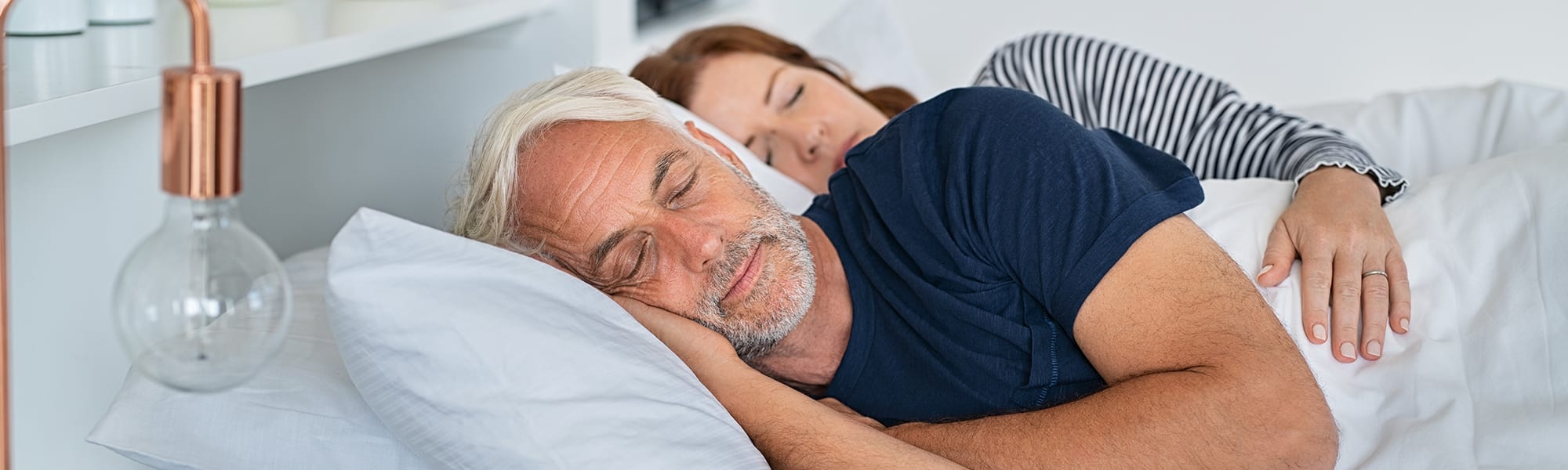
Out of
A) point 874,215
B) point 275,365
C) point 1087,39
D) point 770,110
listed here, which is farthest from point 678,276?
point 1087,39

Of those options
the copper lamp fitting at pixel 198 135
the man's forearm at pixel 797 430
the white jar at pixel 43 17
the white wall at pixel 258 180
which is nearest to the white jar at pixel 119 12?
the white jar at pixel 43 17

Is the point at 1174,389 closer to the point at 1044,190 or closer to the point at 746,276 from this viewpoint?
the point at 1044,190

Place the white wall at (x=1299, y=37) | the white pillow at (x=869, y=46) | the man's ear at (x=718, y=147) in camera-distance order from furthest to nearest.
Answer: the white wall at (x=1299, y=37), the white pillow at (x=869, y=46), the man's ear at (x=718, y=147)

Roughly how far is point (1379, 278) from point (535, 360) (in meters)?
0.85

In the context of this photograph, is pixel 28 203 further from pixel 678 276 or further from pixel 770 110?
pixel 770 110

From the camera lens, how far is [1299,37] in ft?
9.75

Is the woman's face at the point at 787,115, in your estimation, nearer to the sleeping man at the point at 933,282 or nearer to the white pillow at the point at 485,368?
the sleeping man at the point at 933,282

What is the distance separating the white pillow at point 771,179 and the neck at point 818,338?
0.27 meters

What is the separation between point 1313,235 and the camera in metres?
1.26

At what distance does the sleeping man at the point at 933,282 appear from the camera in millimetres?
1070

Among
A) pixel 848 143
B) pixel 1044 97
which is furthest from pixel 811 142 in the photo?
pixel 1044 97

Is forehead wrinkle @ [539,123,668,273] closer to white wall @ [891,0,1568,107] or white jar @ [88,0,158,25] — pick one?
white jar @ [88,0,158,25]

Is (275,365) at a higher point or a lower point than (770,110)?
lower

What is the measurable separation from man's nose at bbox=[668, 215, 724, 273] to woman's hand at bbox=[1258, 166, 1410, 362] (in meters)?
0.57
